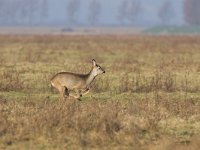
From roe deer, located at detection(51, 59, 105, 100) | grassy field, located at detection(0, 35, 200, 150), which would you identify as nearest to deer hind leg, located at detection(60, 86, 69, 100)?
roe deer, located at detection(51, 59, 105, 100)

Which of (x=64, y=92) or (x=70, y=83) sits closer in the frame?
(x=70, y=83)

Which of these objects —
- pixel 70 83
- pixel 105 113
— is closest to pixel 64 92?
pixel 70 83

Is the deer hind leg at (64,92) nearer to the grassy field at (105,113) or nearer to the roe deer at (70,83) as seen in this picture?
the roe deer at (70,83)

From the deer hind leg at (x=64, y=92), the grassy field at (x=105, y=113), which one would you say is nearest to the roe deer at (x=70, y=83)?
the deer hind leg at (x=64, y=92)

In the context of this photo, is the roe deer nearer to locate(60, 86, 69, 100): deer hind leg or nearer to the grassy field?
locate(60, 86, 69, 100): deer hind leg

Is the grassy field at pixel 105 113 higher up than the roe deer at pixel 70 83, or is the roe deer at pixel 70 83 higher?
the roe deer at pixel 70 83

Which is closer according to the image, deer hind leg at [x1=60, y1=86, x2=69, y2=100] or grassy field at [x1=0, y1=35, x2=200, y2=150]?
grassy field at [x1=0, y1=35, x2=200, y2=150]

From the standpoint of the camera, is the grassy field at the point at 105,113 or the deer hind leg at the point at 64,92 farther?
the deer hind leg at the point at 64,92

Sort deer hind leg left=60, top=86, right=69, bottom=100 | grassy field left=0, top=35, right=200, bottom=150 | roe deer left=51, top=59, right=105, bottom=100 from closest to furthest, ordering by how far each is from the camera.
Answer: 1. grassy field left=0, top=35, right=200, bottom=150
2. roe deer left=51, top=59, right=105, bottom=100
3. deer hind leg left=60, top=86, right=69, bottom=100

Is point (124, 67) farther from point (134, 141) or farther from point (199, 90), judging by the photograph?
point (134, 141)

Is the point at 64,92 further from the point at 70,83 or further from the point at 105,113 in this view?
the point at 105,113

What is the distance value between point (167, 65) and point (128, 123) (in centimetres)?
1619

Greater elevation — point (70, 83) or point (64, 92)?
point (70, 83)

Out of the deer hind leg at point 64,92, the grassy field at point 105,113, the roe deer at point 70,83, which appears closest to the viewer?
the grassy field at point 105,113
